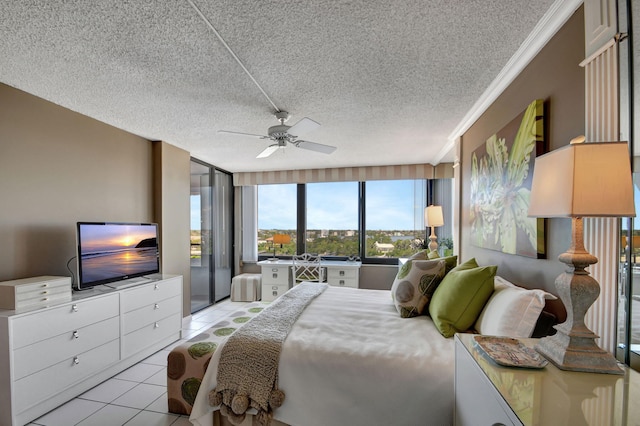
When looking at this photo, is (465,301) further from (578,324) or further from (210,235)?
(210,235)

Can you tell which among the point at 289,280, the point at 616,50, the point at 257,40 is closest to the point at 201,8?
the point at 257,40

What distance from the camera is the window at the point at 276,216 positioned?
5.56 meters

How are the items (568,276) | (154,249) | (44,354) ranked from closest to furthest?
(568,276) < (44,354) < (154,249)

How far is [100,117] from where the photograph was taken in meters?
2.77

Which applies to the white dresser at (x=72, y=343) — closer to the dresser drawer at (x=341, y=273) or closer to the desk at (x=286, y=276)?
the desk at (x=286, y=276)

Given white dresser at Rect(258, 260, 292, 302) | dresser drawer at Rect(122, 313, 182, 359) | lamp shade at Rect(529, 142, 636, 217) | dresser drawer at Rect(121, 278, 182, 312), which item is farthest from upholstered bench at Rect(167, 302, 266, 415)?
white dresser at Rect(258, 260, 292, 302)

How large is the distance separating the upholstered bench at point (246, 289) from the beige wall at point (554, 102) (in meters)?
3.93

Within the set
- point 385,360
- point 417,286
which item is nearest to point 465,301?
point 417,286

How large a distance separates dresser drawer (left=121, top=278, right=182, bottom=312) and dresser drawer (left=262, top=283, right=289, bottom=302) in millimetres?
1774

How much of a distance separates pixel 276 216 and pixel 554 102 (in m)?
4.68

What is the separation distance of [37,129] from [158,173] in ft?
4.21

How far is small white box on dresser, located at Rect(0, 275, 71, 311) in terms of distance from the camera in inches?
75.1

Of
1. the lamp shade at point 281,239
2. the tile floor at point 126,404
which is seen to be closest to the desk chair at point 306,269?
the lamp shade at point 281,239

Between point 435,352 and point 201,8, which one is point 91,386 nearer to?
point 435,352
